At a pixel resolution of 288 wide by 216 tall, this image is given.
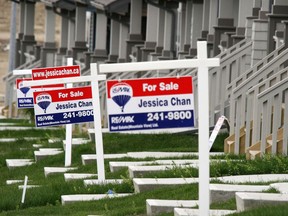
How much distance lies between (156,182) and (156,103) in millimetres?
2772

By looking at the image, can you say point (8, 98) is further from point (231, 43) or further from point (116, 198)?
point (116, 198)

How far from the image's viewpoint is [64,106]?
20.7m

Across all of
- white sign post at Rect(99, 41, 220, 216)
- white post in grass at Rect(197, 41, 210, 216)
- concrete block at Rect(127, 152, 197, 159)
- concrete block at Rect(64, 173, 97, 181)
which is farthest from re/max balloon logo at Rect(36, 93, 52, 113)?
white post in grass at Rect(197, 41, 210, 216)

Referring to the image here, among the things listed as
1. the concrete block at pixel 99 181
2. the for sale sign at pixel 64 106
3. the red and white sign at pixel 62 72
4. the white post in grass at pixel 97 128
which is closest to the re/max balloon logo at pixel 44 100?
the for sale sign at pixel 64 106

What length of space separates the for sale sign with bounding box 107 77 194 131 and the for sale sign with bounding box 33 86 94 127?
5078mm

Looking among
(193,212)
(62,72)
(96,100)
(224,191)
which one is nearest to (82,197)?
(96,100)

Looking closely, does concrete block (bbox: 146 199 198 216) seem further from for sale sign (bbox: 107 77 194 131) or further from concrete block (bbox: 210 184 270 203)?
for sale sign (bbox: 107 77 194 131)

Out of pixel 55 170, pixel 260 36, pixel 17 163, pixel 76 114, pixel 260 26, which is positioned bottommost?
pixel 17 163

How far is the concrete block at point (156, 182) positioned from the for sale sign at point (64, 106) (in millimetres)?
3118

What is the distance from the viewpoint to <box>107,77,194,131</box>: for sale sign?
48.3 ft

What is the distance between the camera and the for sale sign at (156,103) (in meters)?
14.7

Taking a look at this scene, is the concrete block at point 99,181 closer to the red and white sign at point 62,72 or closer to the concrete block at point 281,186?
the red and white sign at point 62,72

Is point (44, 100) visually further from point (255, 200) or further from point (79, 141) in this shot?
point (79, 141)

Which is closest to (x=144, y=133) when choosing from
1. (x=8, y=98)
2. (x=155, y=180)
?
(x=155, y=180)
